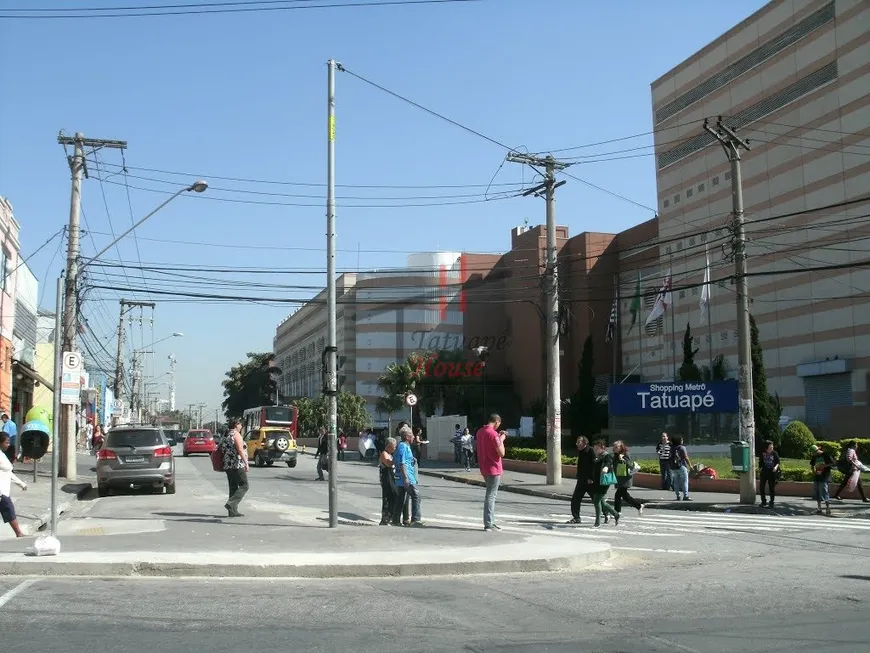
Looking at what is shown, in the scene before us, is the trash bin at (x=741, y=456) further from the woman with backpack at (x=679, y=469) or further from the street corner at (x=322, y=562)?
the street corner at (x=322, y=562)

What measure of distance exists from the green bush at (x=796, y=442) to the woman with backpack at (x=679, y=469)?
13541 millimetres

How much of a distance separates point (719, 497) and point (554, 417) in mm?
5662

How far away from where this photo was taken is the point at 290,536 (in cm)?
1397

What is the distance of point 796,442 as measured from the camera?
34344 mm

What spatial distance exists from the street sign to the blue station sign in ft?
64.0

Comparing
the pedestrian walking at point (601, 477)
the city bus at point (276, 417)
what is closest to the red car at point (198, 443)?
the city bus at point (276, 417)

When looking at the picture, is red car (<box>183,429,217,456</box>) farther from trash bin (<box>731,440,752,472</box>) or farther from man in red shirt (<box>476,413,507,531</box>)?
man in red shirt (<box>476,413,507,531</box>)

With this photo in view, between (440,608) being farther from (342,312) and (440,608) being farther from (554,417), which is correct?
(342,312)

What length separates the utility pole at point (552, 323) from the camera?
2748 centimetres

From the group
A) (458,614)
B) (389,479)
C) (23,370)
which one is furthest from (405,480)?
(23,370)

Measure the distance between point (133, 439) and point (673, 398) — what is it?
1898cm

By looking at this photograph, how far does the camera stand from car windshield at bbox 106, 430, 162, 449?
2230 cm

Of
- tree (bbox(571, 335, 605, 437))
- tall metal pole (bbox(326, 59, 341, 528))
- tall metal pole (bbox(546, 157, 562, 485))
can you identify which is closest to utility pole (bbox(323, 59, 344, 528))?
tall metal pole (bbox(326, 59, 341, 528))

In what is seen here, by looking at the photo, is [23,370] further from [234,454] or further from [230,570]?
[230,570]
